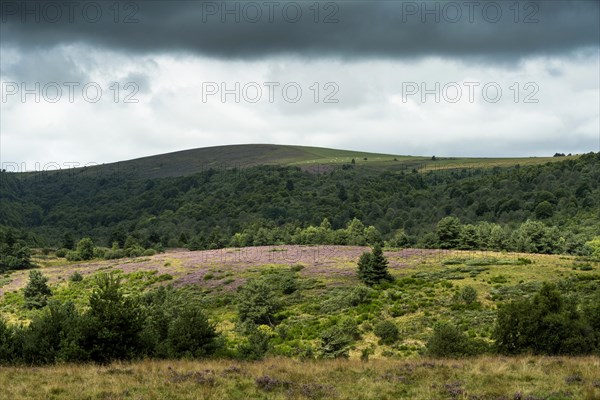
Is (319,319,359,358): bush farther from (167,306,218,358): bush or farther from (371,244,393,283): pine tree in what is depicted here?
(371,244,393,283): pine tree

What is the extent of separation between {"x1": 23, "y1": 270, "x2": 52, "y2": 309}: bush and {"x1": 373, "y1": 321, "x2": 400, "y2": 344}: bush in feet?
128

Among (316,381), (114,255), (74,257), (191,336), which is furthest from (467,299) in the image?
(74,257)

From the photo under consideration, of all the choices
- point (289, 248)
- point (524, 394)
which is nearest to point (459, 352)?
point (524, 394)

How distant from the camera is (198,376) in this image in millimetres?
17953

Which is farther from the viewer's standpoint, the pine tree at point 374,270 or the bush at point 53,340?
the pine tree at point 374,270

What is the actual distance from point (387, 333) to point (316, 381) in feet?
72.1

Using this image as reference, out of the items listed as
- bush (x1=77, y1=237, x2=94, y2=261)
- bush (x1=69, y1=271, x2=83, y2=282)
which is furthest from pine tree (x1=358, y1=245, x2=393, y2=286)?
bush (x1=77, y1=237, x2=94, y2=261)

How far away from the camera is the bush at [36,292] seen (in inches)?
2265

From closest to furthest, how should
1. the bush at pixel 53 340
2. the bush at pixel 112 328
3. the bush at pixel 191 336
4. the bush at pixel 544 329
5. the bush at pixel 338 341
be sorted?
the bush at pixel 53 340, the bush at pixel 112 328, the bush at pixel 544 329, the bush at pixel 191 336, the bush at pixel 338 341

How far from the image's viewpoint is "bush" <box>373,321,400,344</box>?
3834 cm

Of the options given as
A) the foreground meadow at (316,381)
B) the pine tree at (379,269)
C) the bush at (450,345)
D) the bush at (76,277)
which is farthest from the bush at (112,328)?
the bush at (76,277)

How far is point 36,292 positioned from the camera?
199ft

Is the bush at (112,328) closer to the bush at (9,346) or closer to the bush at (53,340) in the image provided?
the bush at (53,340)

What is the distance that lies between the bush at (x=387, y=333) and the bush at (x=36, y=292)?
3894cm
